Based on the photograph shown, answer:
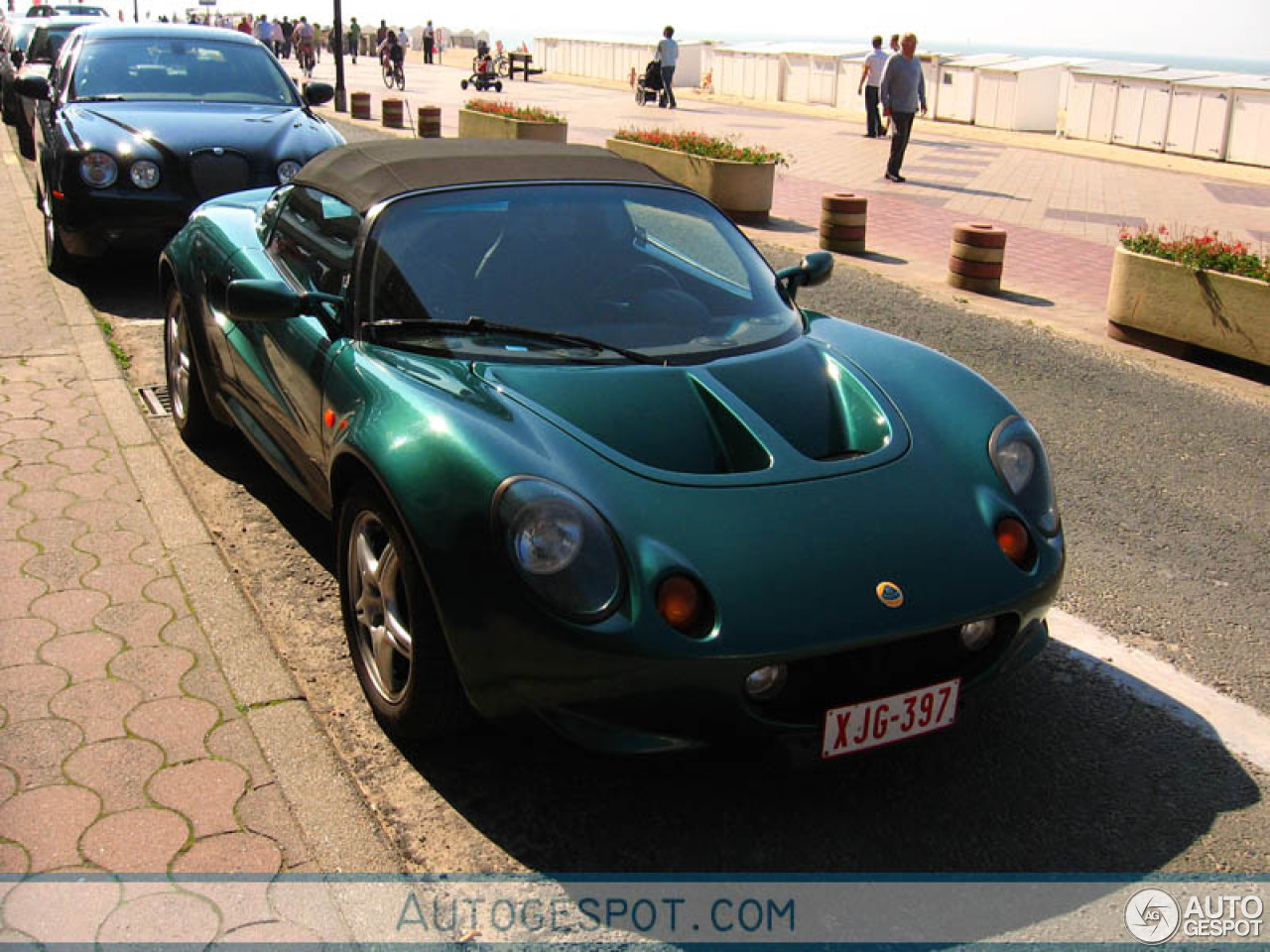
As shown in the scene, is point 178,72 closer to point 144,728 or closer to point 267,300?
point 267,300

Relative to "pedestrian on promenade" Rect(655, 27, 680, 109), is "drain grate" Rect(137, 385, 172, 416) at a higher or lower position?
lower

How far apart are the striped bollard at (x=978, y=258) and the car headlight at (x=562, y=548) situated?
322 inches

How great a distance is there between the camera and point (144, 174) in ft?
27.4

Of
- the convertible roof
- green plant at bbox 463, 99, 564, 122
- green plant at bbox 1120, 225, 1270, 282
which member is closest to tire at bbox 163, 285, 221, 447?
the convertible roof

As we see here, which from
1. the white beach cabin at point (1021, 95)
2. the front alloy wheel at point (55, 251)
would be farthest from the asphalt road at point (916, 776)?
the white beach cabin at point (1021, 95)

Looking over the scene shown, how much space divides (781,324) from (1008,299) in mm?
6642

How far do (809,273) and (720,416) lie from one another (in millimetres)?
1504

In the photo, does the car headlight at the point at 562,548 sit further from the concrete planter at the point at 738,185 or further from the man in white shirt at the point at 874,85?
the man in white shirt at the point at 874,85

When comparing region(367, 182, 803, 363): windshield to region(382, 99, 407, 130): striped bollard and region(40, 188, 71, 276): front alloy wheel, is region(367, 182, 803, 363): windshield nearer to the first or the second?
region(40, 188, 71, 276): front alloy wheel

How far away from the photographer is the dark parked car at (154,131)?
8328 mm

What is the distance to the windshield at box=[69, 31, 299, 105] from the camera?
30.7 ft

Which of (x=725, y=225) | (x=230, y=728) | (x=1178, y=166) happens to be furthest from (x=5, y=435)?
(x=1178, y=166)

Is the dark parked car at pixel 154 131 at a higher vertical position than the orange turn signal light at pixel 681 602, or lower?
higher

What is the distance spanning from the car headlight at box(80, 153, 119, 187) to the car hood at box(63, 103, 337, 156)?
8cm
